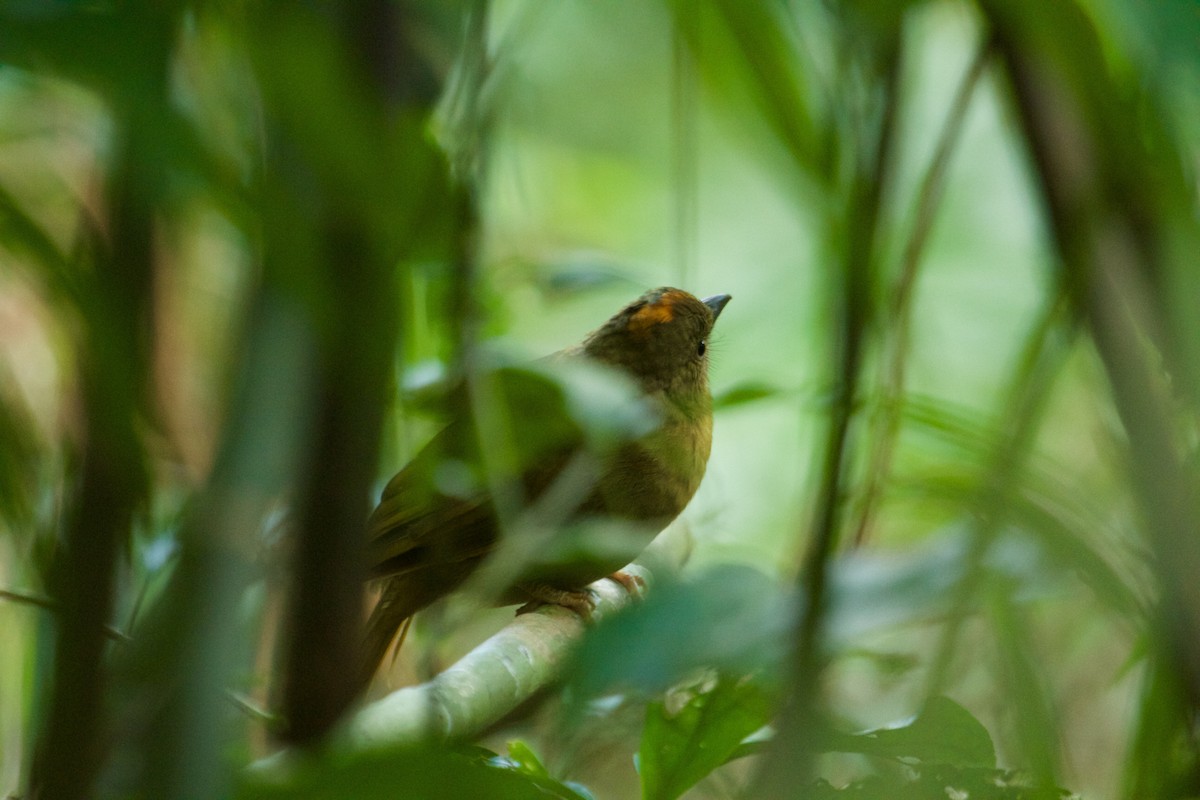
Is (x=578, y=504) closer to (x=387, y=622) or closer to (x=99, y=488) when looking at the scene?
(x=387, y=622)

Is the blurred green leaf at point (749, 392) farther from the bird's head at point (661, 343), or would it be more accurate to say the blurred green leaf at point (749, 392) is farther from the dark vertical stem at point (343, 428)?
the bird's head at point (661, 343)

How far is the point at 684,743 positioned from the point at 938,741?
40 centimetres

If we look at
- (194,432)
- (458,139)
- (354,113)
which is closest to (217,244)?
(194,432)

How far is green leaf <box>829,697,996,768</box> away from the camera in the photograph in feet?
4.24

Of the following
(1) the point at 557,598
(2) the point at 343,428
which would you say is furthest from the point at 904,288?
(1) the point at 557,598

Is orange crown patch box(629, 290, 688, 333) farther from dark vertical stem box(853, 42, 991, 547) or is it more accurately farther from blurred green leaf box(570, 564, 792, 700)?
blurred green leaf box(570, 564, 792, 700)

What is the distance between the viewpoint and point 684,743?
1582mm

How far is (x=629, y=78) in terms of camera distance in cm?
556

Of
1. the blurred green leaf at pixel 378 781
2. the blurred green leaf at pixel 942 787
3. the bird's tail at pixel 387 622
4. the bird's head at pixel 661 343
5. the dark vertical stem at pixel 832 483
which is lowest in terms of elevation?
the bird's tail at pixel 387 622

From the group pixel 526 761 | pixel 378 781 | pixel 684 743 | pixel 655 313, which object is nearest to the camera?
pixel 378 781

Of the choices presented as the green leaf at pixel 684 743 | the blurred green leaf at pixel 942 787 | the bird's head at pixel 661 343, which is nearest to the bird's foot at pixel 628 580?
the bird's head at pixel 661 343

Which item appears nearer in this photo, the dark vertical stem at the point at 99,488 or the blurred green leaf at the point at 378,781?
the blurred green leaf at the point at 378,781

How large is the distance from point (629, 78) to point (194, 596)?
521 cm

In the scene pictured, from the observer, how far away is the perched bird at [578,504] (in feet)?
9.43
